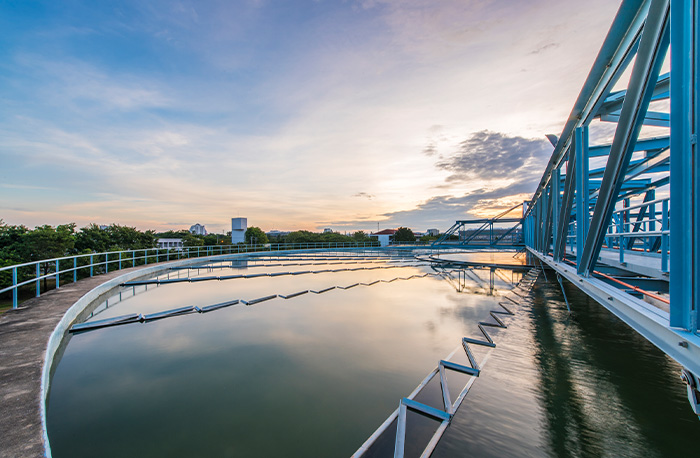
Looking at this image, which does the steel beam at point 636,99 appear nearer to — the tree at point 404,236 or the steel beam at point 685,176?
the steel beam at point 685,176

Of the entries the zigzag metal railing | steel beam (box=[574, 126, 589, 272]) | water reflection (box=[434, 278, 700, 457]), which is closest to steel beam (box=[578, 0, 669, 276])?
steel beam (box=[574, 126, 589, 272])

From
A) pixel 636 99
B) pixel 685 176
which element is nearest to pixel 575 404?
pixel 685 176

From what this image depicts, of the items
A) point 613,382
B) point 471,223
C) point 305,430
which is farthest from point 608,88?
point 471,223

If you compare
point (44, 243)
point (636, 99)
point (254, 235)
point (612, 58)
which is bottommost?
point (254, 235)

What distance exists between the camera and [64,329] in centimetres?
485

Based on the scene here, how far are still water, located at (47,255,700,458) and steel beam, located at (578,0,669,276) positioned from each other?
6.56ft

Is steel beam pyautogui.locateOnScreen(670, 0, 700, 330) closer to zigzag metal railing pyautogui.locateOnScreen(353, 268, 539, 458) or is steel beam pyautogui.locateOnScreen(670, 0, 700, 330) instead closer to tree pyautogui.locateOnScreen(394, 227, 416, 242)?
zigzag metal railing pyautogui.locateOnScreen(353, 268, 539, 458)

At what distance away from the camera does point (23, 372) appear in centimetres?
282

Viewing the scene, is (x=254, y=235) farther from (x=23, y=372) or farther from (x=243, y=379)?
(x=23, y=372)

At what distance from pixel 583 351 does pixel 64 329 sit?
836 cm

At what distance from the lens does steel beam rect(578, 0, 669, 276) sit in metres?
2.12

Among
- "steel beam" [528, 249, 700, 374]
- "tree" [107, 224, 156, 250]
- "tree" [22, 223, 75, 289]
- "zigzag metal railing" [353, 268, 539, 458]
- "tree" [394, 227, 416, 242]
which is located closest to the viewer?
"steel beam" [528, 249, 700, 374]

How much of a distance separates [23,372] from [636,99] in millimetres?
5900

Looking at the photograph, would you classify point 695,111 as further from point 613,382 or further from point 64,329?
point 64,329
